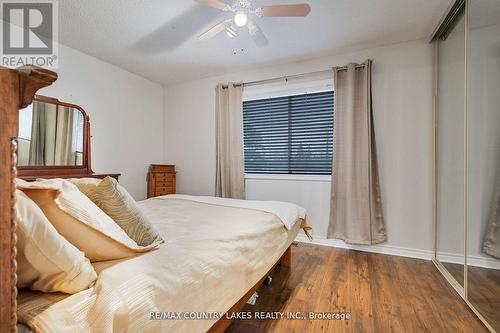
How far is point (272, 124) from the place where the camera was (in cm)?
340

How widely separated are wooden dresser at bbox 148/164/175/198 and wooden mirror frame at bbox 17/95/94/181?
0.88 metres

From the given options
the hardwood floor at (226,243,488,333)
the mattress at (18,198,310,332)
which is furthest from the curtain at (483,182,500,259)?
the mattress at (18,198,310,332)

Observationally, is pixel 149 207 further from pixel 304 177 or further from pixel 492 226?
pixel 492 226

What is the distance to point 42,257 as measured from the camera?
0.63 m

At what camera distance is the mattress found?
641 millimetres

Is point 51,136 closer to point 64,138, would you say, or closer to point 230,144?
point 64,138

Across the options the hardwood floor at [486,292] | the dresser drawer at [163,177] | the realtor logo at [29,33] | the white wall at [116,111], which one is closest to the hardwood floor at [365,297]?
the hardwood floor at [486,292]

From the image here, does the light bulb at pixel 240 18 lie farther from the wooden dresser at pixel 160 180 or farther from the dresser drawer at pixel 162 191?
the dresser drawer at pixel 162 191

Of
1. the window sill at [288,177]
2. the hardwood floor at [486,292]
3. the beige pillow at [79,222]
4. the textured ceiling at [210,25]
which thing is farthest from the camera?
the window sill at [288,177]

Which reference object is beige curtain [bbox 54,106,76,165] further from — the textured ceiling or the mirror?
the textured ceiling

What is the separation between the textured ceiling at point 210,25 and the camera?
2.08 metres

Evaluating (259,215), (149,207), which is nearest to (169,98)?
(149,207)

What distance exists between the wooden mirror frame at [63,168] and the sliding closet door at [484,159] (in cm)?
374

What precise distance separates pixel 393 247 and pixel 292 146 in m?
1.69
